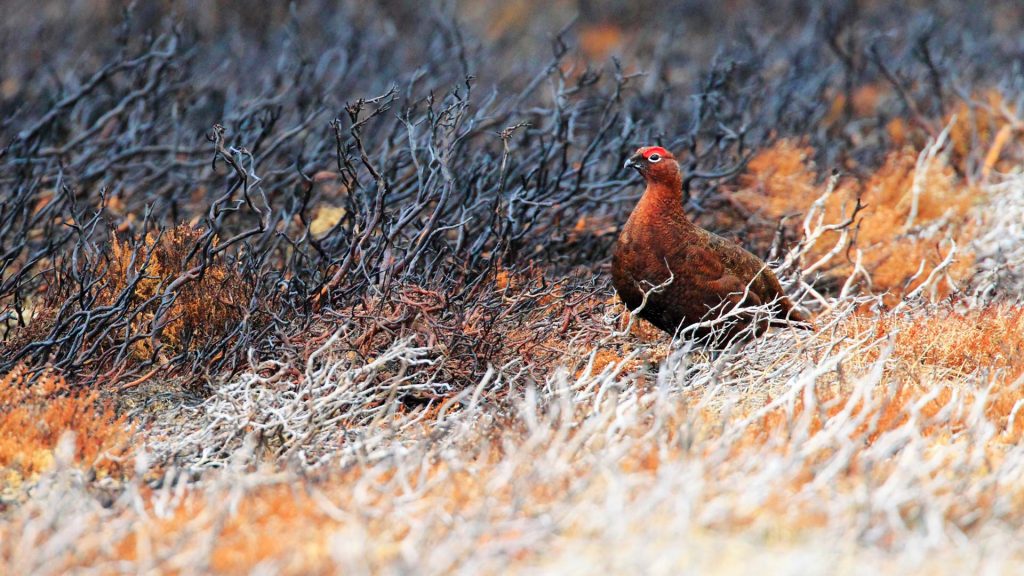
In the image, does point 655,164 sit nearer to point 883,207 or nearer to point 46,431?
point 46,431

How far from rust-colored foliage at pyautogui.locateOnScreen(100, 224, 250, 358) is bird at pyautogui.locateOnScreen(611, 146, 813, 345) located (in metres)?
1.55

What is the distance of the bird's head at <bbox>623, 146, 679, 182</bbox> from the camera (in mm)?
5023

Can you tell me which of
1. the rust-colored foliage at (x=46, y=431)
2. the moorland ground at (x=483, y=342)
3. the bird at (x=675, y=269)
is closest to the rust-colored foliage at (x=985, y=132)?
the moorland ground at (x=483, y=342)

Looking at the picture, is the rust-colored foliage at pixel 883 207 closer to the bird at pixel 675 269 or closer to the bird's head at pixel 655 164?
the bird at pixel 675 269

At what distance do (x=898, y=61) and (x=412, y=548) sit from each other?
8.73m

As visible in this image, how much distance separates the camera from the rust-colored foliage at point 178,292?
4.85 m

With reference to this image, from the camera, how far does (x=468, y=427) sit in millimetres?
3963

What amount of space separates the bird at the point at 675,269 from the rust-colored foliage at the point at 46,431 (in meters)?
2.02

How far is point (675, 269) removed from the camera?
16.1ft

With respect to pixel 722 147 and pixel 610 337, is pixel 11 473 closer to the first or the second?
pixel 610 337

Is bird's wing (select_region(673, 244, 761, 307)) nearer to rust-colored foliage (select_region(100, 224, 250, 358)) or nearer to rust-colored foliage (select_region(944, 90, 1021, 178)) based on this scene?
rust-colored foliage (select_region(100, 224, 250, 358))

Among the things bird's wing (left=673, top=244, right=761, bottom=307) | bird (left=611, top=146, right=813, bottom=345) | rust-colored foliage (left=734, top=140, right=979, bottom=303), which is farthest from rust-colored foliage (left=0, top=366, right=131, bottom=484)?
rust-colored foliage (left=734, top=140, right=979, bottom=303)

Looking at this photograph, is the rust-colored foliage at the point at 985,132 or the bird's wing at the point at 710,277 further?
the rust-colored foliage at the point at 985,132

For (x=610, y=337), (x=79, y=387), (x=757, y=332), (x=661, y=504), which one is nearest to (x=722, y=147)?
(x=757, y=332)
